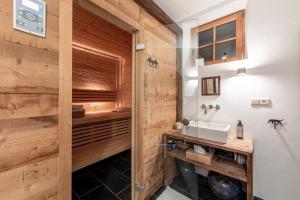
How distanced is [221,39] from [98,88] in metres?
2.44

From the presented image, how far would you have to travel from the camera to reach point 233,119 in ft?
5.97

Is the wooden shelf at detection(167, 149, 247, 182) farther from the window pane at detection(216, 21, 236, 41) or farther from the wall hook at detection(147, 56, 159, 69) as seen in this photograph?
the window pane at detection(216, 21, 236, 41)

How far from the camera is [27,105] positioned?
0.77 metres

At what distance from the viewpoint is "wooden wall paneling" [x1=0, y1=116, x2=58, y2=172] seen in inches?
27.8

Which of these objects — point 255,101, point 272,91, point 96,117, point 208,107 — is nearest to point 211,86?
point 208,107

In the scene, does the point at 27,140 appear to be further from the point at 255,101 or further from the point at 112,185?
the point at 255,101

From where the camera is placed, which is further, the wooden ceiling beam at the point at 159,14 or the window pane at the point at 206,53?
the window pane at the point at 206,53

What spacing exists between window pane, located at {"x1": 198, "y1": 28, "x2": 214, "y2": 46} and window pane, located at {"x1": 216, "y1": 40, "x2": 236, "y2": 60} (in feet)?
0.53

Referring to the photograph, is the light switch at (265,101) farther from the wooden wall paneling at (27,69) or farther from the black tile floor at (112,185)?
the wooden wall paneling at (27,69)

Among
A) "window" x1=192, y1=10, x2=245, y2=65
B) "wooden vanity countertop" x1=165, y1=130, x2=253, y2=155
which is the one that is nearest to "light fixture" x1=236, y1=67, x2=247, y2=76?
"window" x1=192, y1=10, x2=245, y2=65

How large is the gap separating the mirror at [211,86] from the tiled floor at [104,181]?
176 centimetres

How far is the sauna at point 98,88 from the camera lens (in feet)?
7.48

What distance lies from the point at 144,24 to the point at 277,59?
1.53 metres

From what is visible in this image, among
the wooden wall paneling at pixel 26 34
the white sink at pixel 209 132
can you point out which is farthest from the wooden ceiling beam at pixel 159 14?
the white sink at pixel 209 132
